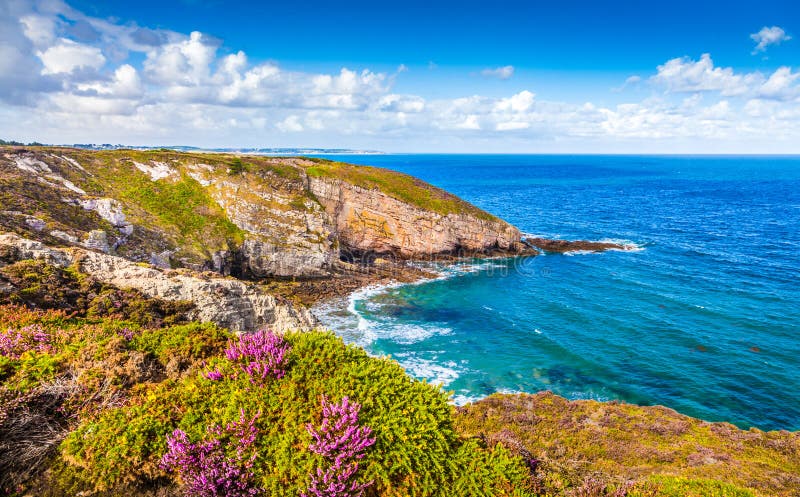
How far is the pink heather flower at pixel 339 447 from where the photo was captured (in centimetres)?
688

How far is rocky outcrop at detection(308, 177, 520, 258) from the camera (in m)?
66.6

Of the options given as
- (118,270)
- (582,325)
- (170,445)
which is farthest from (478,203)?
(170,445)

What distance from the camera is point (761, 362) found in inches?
1281

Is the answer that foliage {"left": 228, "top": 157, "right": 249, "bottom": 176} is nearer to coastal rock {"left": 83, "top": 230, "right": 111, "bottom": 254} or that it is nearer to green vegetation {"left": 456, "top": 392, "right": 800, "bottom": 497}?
coastal rock {"left": 83, "top": 230, "right": 111, "bottom": 254}

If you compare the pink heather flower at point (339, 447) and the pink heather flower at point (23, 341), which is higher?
the pink heather flower at point (23, 341)

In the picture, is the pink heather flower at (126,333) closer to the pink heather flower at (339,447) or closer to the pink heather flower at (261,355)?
the pink heather flower at (261,355)

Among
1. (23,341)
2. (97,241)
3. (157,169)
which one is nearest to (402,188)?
(157,169)

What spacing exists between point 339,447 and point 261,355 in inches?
123

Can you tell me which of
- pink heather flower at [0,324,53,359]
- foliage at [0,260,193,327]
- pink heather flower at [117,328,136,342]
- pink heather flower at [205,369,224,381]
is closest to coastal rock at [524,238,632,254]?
foliage at [0,260,193,327]

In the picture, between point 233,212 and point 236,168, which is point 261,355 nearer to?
point 233,212

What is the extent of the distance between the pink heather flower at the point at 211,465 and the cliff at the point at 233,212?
3472cm

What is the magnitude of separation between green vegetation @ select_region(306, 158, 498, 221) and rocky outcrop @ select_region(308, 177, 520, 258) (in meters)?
1.20

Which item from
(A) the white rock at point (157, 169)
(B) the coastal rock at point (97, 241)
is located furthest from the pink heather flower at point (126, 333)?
(A) the white rock at point (157, 169)

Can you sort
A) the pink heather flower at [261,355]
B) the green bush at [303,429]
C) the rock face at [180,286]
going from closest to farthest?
the green bush at [303,429] → the pink heather flower at [261,355] → the rock face at [180,286]
